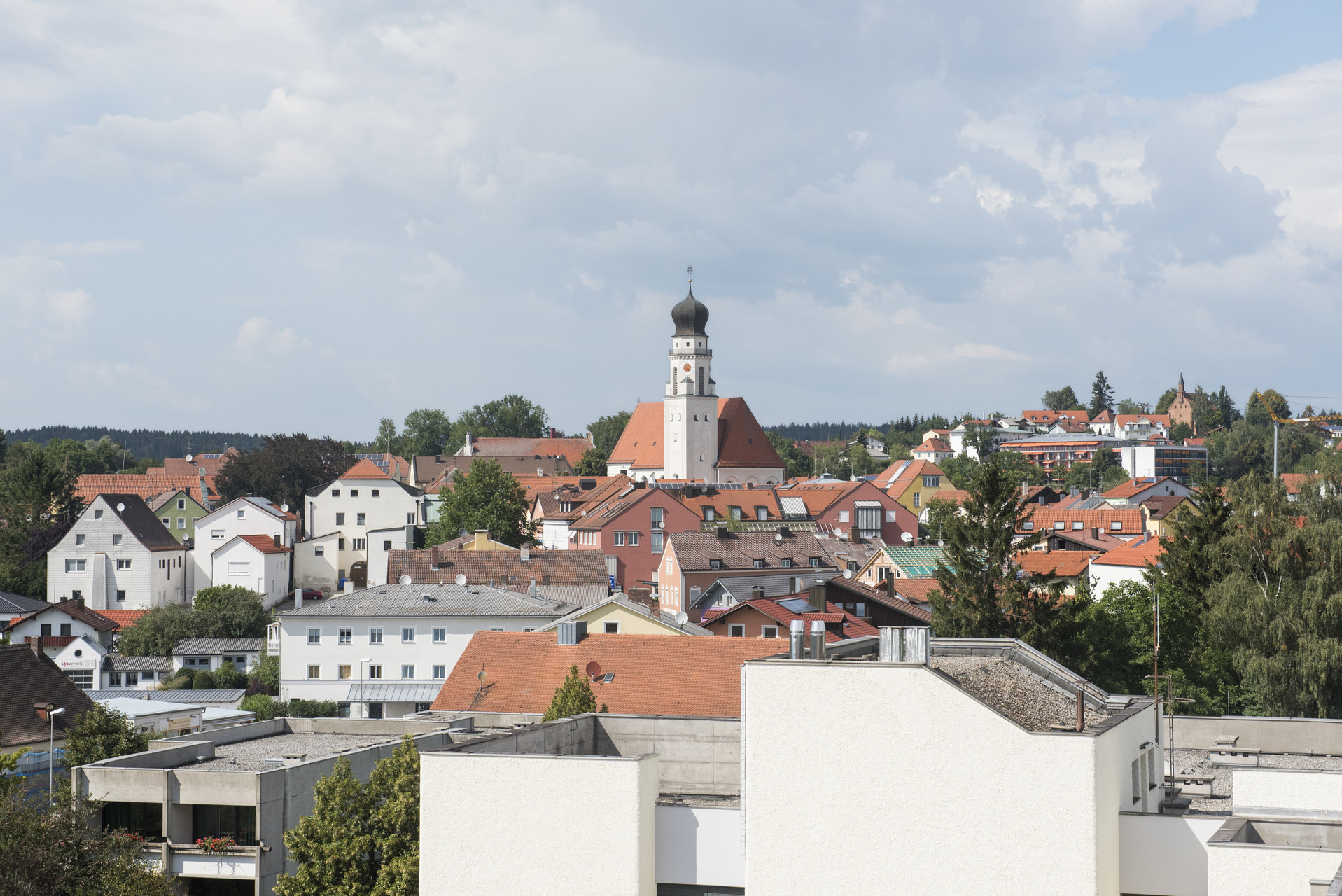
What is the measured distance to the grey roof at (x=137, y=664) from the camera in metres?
59.8

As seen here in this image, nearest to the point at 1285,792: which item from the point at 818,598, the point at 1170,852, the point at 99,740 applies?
the point at 1170,852

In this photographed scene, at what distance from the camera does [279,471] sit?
110m

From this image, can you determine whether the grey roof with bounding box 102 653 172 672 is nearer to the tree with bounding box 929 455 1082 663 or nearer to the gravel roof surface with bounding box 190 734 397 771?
the gravel roof surface with bounding box 190 734 397 771

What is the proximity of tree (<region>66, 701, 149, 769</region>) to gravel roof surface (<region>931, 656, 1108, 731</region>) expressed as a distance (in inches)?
715

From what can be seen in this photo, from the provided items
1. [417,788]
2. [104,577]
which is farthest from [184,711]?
[104,577]

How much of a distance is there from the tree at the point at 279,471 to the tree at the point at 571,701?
3380 inches

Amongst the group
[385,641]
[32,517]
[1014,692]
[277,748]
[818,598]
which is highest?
[32,517]

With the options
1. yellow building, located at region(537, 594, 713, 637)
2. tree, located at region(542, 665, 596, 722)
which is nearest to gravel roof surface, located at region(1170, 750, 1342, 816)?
tree, located at region(542, 665, 596, 722)

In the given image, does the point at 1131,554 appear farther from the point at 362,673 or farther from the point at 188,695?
the point at 188,695

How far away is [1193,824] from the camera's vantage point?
591 inches

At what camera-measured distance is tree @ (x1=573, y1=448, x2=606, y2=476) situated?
490 ft

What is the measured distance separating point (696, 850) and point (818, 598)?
1251 inches

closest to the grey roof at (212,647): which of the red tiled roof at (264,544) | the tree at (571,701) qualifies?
the red tiled roof at (264,544)

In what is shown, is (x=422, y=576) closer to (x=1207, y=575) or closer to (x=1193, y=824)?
(x=1207, y=575)
